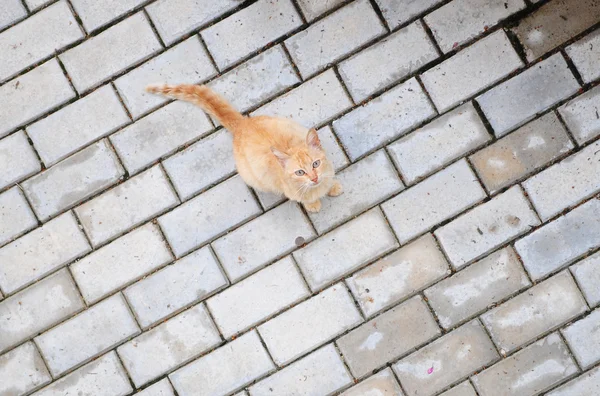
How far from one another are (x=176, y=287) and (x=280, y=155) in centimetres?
130

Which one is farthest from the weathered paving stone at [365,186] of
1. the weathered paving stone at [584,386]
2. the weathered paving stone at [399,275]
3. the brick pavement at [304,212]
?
the weathered paving stone at [584,386]

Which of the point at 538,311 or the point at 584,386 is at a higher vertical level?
the point at 538,311

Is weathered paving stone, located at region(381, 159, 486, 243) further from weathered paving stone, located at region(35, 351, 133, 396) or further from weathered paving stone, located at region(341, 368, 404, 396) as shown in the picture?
weathered paving stone, located at region(35, 351, 133, 396)

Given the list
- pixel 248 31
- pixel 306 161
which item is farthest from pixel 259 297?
pixel 248 31

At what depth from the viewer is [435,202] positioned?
395 centimetres

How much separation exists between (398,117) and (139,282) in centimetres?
196

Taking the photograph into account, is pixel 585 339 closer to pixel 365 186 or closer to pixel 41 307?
pixel 365 186

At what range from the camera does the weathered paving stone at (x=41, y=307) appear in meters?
4.02

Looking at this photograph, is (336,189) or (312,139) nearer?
(312,139)

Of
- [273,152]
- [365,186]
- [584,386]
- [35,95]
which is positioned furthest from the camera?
[35,95]

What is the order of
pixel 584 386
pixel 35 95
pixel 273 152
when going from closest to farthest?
pixel 273 152
pixel 584 386
pixel 35 95

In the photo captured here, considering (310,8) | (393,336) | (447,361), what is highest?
(310,8)

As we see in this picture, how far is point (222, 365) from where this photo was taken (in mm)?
3965

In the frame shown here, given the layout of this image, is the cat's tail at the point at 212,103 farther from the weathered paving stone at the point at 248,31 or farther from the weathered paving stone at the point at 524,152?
the weathered paving stone at the point at 524,152
